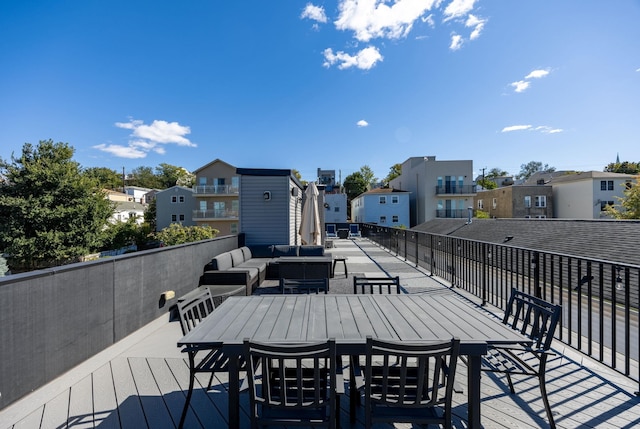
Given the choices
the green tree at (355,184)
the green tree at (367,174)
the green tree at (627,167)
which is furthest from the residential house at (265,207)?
the green tree at (627,167)

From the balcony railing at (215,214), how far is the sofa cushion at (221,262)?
875 inches

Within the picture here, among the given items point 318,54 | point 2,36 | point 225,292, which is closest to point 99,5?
point 2,36

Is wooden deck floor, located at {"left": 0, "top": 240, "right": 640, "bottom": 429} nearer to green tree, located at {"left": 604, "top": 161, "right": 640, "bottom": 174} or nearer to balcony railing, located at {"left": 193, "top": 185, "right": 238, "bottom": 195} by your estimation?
balcony railing, located at {"left": 193, "top": 185, "right": 238, "bottom": 195}

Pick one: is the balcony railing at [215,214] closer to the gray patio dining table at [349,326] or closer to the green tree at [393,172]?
the gray patio dining table at [349,326]

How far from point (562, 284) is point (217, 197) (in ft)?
93.0

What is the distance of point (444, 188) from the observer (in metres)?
28.4

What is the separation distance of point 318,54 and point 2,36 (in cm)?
1386

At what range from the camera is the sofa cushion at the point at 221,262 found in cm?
531

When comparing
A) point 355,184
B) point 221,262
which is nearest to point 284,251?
point 221,262

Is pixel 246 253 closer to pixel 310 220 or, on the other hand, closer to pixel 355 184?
pixel 310 220

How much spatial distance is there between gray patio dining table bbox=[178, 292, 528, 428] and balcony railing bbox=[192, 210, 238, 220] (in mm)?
26116

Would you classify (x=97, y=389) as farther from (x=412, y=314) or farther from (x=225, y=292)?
(x=412, y=314)

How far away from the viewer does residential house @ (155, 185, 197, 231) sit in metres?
29.8

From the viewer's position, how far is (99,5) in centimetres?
847
